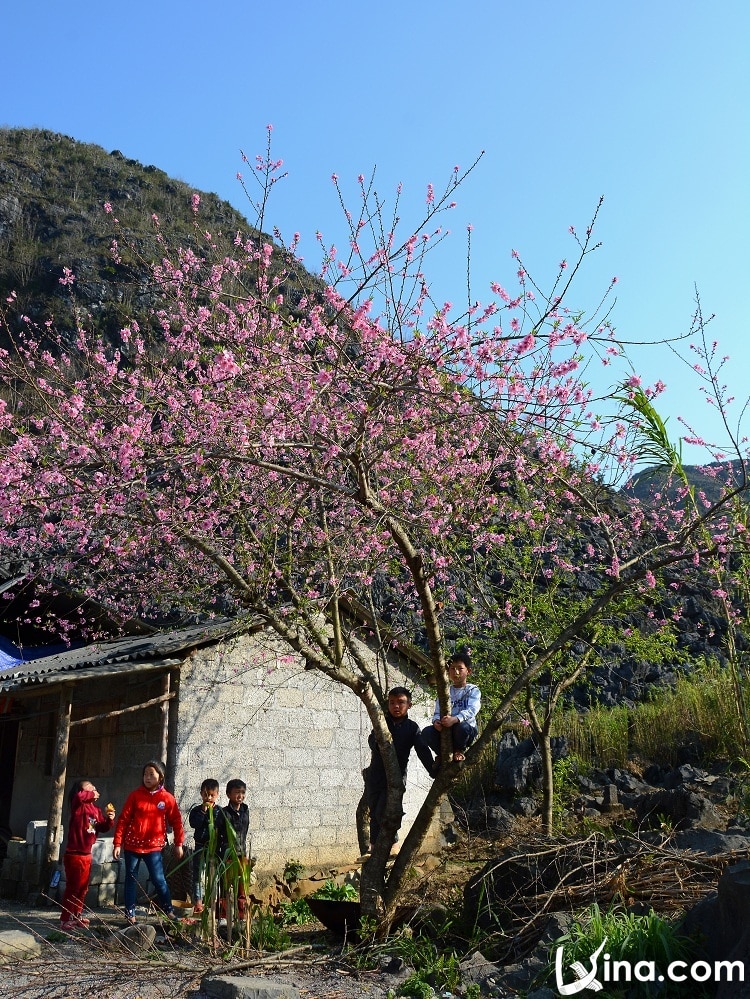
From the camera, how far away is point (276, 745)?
32.9 ft

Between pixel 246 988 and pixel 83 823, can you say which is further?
pixel 83 823

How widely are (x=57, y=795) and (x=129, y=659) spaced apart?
60.2 inches

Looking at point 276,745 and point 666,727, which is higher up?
point 666,727

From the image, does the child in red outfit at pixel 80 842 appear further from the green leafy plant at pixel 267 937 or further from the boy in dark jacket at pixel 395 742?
the boy in dark jacket at pixel 395 742

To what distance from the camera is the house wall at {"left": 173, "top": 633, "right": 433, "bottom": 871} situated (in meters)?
9.43

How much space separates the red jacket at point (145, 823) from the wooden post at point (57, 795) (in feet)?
5.46

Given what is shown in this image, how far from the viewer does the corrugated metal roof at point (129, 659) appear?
8.90 metres

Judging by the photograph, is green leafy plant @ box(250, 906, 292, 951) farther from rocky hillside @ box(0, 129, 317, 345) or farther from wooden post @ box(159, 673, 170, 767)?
rocky hillside @ box(0, 129, 317, 345)

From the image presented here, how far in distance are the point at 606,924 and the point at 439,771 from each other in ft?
5.23

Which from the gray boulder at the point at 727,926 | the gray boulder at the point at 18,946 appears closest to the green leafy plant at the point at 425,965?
the gray boulder at the point at 727,926

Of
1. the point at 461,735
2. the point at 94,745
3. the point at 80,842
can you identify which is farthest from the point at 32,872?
the point at 461,735

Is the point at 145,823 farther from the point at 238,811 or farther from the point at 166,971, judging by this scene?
the point at 166,971

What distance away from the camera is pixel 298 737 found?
10.3 m

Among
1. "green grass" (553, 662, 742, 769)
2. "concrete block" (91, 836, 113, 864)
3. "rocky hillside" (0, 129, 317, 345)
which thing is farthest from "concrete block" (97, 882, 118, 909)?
"rocky hillside" (0, 129, 317, 345)
